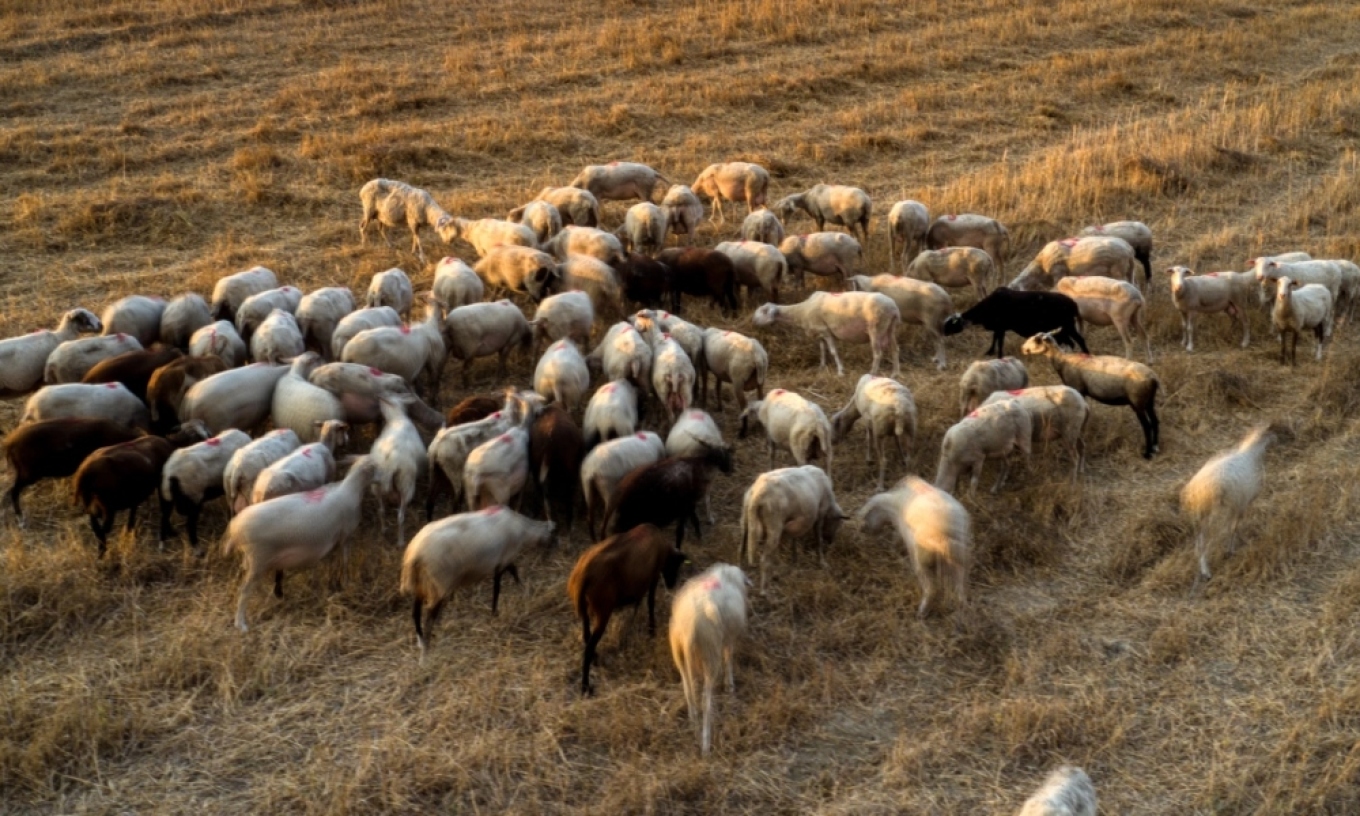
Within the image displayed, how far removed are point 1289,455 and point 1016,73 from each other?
1289 cm

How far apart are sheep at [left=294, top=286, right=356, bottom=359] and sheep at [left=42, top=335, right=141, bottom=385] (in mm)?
1245

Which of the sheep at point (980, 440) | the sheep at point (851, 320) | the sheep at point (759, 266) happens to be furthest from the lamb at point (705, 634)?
the sheep at point (759, 266)

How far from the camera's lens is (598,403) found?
825 centimetres

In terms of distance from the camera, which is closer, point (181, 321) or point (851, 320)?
point (181, 321)

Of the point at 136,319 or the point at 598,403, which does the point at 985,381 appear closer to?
the point at 598,403

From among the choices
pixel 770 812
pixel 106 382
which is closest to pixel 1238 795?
pixel 770 812

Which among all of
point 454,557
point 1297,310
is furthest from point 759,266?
point 454,557

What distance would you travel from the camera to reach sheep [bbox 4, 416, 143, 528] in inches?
296

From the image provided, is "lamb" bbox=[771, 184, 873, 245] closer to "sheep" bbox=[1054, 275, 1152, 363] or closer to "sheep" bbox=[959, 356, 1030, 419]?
"sheep" bbox=[1054, 275, 1152, 363]

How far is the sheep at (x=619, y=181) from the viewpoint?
13688 mm

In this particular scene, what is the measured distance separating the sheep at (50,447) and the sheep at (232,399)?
1.90 feet

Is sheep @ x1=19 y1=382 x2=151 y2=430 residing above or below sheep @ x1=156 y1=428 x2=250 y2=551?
above

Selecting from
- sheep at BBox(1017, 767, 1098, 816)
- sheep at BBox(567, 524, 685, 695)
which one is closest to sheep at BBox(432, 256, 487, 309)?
sheep at BBox(567, 524, 685, 695)

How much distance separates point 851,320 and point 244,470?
16.4 ft
